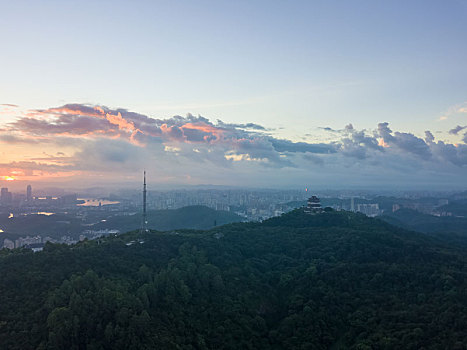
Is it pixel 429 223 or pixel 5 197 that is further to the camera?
pixel 5 197

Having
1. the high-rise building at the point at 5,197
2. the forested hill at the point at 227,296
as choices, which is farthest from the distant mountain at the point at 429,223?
the high-rise building at the point at 5,197

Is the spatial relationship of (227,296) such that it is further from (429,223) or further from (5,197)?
(5,197)

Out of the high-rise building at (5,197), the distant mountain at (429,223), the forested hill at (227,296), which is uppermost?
the high-rise building at (5,197)

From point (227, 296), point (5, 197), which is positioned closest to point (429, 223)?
point (227, 296)

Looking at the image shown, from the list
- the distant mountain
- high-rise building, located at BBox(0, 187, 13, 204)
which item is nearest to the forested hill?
the distant mountain

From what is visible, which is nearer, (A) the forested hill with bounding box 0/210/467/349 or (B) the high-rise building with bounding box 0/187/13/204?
(A) the forested hill with bounding box 0/210/467/349

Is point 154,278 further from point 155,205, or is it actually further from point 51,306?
point 155,205

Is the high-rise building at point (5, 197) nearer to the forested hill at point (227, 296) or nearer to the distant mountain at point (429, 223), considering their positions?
the forested hill at point (227, 296)

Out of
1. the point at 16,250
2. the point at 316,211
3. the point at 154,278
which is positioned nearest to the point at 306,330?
the point at 154,278

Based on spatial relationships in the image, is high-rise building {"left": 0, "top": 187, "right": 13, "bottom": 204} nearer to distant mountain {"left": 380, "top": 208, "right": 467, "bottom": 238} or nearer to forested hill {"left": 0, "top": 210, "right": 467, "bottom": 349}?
forested hill {"left": 0, "top": 210, "right": 467, "bottom": 349}
